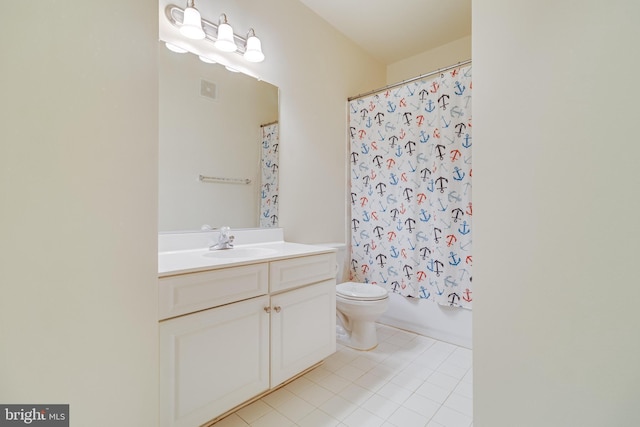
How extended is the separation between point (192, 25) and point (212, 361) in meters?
1.70

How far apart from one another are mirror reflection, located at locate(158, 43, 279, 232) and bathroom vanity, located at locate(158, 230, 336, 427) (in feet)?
0.87

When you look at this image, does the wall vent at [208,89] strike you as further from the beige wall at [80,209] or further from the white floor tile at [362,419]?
the white floor tile at [362,419]

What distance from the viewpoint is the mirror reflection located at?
154cm

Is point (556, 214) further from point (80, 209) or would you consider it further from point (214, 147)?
point (214, 147)

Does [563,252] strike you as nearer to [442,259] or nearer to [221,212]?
[442,259]

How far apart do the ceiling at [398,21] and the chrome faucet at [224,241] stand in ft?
6.34

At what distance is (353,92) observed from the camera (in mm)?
2701

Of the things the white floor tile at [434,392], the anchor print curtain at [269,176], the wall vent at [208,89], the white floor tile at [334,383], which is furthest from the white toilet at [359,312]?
the wall vent at [208,89]

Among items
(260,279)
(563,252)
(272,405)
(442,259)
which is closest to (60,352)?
(260,279)

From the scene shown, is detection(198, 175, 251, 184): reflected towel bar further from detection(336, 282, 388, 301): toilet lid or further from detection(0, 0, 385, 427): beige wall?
detection(336, 282, 388, 301): toilet lid

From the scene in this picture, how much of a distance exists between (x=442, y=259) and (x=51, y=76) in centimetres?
229

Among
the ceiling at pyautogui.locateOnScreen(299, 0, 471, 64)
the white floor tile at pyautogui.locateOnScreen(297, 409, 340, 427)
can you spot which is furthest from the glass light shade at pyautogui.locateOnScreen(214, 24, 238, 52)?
the white floor tile at pyautogui.locateOnScreen(297, 409, 340, 427)

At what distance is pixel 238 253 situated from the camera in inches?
63.4

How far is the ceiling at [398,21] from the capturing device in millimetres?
2156
